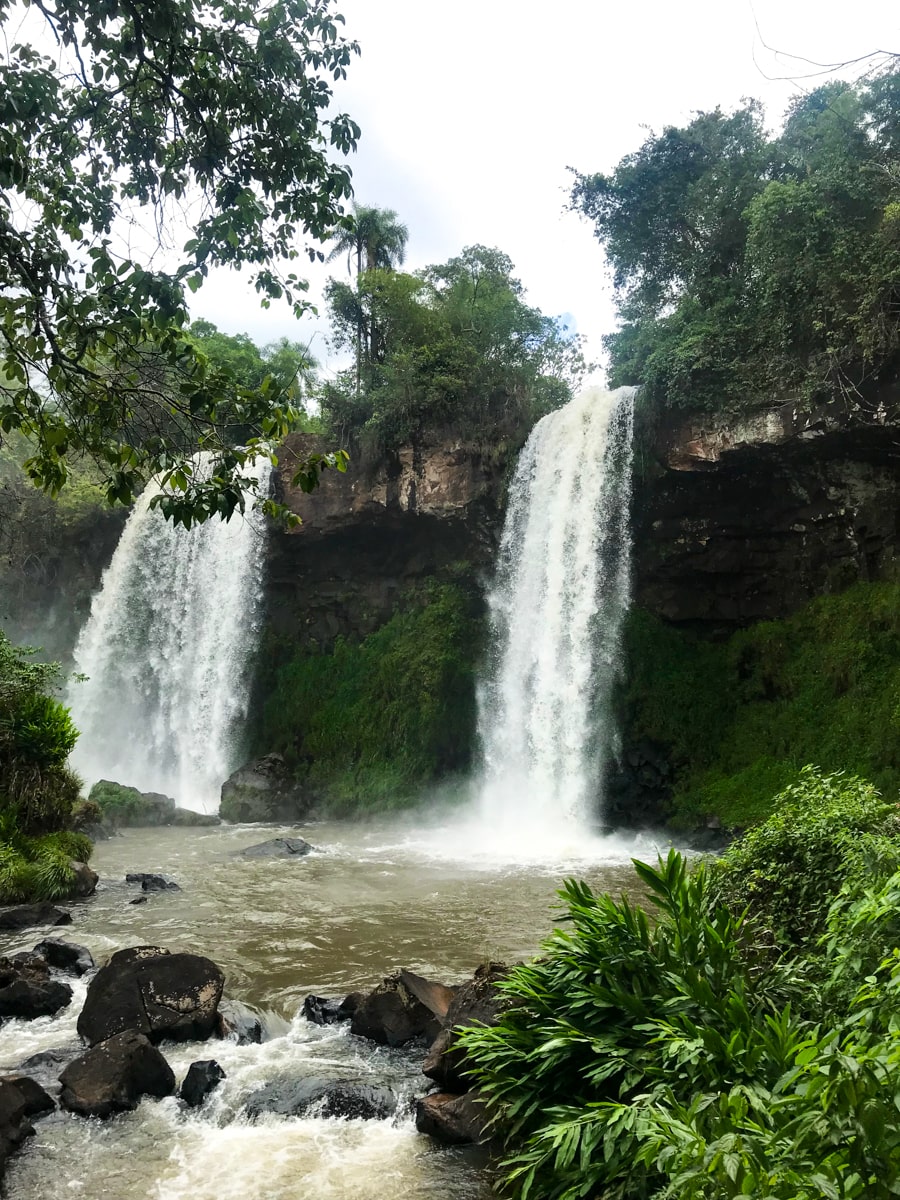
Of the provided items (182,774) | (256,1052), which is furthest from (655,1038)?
(182,774)

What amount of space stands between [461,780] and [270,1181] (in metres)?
15.0

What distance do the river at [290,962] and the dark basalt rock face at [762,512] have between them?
5960 millimetres

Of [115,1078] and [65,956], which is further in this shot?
[65,956]

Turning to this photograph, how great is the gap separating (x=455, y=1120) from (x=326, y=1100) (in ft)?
3.25

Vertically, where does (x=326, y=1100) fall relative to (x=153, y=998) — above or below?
below

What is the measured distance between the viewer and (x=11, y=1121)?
4930 millimetres

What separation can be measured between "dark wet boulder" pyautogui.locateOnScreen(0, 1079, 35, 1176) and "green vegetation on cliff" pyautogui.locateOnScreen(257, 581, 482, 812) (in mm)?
14532

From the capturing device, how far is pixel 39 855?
35.8 feet

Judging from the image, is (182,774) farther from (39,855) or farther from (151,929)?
(151,929)

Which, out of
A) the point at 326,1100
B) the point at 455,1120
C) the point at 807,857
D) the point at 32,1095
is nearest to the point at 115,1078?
the point at 32,1095

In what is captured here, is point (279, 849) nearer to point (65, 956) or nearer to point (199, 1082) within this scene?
point (65, 956)

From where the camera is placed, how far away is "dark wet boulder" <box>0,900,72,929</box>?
9.30 m

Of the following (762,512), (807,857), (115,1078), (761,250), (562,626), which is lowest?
(115,1078)

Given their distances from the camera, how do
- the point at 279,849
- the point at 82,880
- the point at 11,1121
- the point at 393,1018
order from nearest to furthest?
the point at 11,1121 < the point at 393,1018 < the point at 82,880 < the point at 279,849
